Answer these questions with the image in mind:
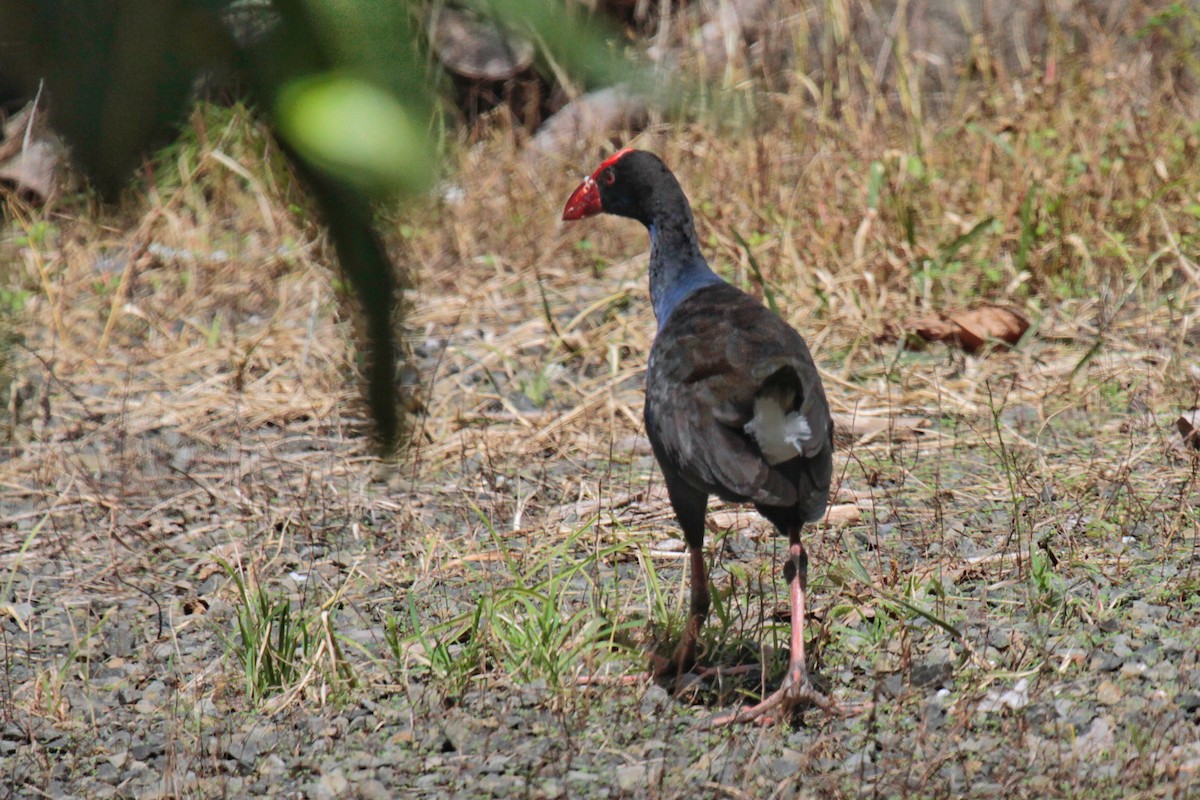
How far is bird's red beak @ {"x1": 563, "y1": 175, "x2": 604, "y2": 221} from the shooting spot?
370 centimetres

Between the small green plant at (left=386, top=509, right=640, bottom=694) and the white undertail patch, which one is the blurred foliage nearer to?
the white undertail patch

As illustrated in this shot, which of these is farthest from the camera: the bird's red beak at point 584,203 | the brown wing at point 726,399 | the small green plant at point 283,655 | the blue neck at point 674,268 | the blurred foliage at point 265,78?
the bird's red beak at point 584,203

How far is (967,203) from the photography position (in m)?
5.25

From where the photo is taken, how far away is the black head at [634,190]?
3492mm

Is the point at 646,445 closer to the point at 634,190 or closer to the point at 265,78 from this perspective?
the point at 634,190

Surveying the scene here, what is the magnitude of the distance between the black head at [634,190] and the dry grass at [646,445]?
0.41 feet

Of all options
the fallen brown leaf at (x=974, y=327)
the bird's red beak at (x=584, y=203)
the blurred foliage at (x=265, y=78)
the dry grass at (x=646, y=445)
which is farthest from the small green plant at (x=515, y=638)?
the blurred foliage at (x=265, y=78)

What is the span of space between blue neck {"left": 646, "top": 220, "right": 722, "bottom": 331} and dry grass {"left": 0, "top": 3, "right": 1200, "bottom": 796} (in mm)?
293

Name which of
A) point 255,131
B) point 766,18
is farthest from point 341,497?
point 255,131

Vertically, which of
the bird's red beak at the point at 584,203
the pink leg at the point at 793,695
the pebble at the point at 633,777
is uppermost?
the bird's red beak at the point at 584,203

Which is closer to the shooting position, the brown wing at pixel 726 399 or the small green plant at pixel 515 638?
the brown wing at pixel 726 399

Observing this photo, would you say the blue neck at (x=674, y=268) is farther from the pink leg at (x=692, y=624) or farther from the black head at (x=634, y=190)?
the pink leg at (x=692, y=624)

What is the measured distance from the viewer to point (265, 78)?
1.81 feet

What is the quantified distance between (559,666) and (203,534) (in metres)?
1.34
